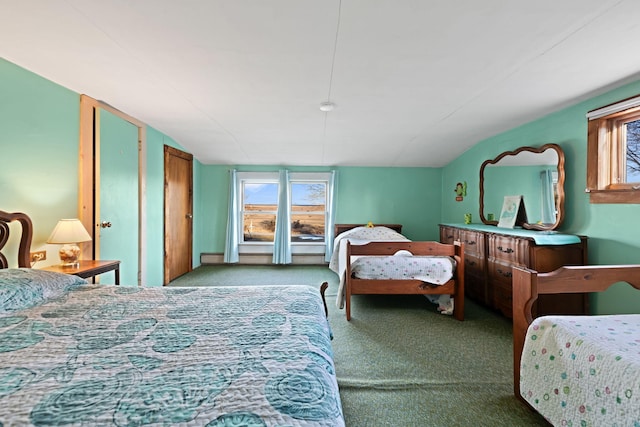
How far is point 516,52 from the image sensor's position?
6.47 ft

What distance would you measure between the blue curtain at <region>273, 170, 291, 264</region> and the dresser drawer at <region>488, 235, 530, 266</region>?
3310 millimetres

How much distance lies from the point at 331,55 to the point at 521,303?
79.2 inches

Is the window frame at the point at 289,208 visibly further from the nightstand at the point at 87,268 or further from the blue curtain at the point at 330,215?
the nightstand at the point at 87,268

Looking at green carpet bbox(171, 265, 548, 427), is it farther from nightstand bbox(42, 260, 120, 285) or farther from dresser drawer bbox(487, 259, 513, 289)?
nightstand bbox(42, 260, 120, 285)

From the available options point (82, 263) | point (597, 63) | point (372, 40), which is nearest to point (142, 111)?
point (82, 263)

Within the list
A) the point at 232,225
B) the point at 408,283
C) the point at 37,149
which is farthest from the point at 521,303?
the point at 232,225

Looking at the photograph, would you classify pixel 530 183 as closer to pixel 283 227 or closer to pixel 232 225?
pixel 283 227

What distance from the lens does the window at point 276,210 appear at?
5.55 m

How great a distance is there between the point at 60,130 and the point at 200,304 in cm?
215

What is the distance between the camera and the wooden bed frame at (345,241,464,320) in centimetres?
→ 286

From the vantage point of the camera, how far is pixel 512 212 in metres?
3.34

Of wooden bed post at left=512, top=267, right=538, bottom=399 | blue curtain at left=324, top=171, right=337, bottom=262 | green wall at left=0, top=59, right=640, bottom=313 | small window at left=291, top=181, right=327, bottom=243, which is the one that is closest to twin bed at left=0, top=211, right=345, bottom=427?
green wall at left=0, top=59, right=640, bottom=313

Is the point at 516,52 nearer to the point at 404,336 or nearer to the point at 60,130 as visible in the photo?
the point at 404,336

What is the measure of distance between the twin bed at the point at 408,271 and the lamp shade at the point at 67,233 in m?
2.26
